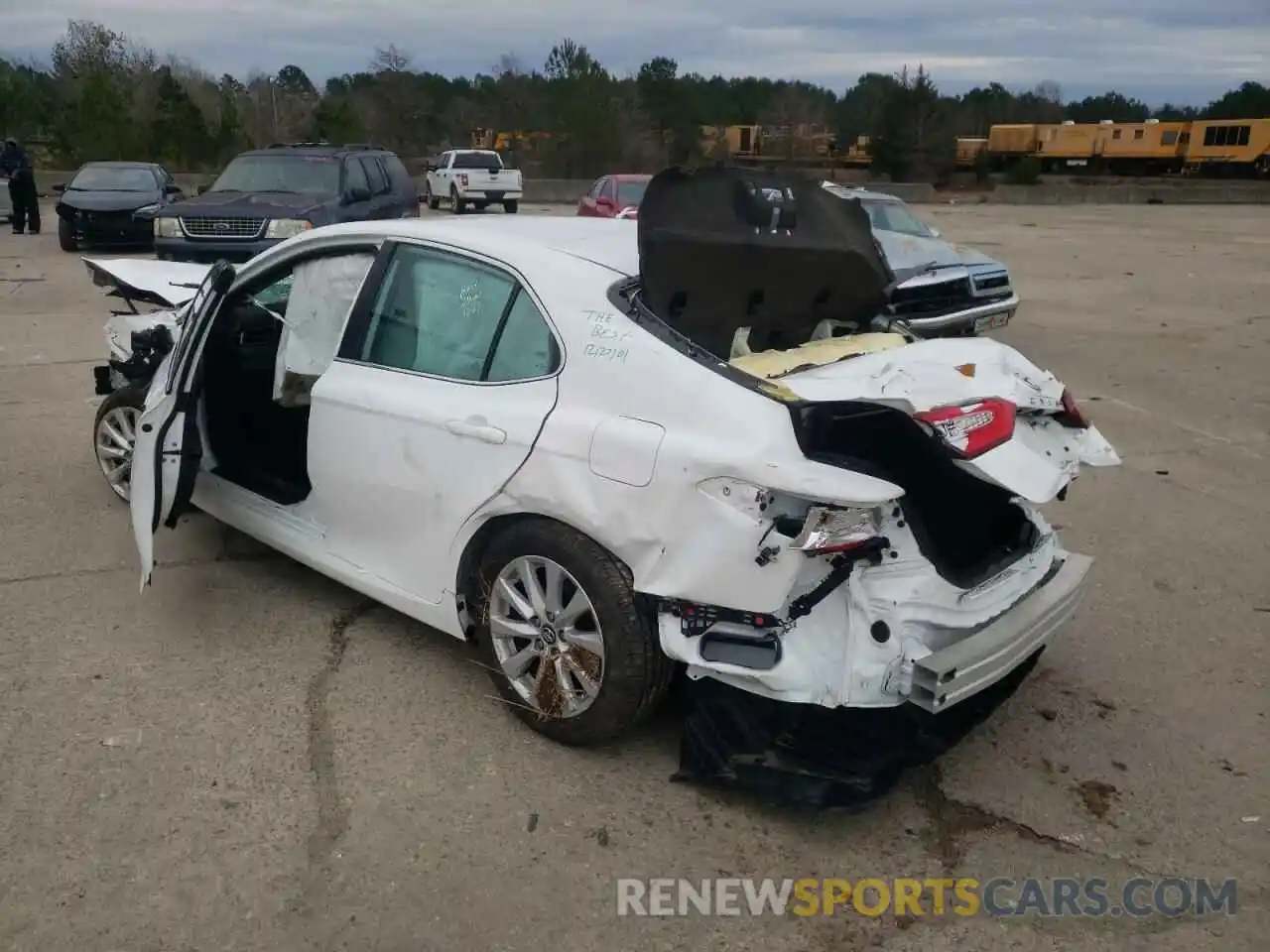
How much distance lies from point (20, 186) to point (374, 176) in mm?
11811

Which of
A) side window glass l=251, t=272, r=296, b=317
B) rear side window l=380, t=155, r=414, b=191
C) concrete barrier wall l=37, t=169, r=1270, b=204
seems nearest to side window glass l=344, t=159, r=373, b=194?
rear side window l=380, t=155, r=414, b=191

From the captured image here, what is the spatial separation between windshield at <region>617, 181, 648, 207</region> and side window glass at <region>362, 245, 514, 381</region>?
13.9 metres

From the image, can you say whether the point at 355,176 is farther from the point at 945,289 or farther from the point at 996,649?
the point at 996,649

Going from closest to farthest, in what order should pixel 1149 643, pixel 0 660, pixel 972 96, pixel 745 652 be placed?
pixel 745 652, pixel 0 660, pixel 1149 643, pixel 972 96

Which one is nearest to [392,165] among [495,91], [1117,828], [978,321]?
[978,321]

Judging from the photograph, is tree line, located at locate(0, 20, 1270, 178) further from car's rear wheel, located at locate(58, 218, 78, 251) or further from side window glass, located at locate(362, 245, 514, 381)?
side window glass, located at locate(362, 245, 514, 381)

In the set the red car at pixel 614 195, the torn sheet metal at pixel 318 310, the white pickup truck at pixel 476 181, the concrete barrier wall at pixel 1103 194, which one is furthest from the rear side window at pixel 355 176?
the concrete barrier wall at pixel 1103 194

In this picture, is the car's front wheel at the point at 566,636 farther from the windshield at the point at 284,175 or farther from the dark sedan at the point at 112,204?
the dark sedan at the point at 112,204

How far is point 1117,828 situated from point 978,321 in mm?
7323

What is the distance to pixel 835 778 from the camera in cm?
319

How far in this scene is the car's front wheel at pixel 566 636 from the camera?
333 cm

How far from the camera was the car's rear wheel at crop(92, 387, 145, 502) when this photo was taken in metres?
5.61

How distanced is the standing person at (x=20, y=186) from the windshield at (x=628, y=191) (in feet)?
38.6

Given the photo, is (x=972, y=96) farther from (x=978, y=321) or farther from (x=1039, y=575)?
(x=1039, y=575)
